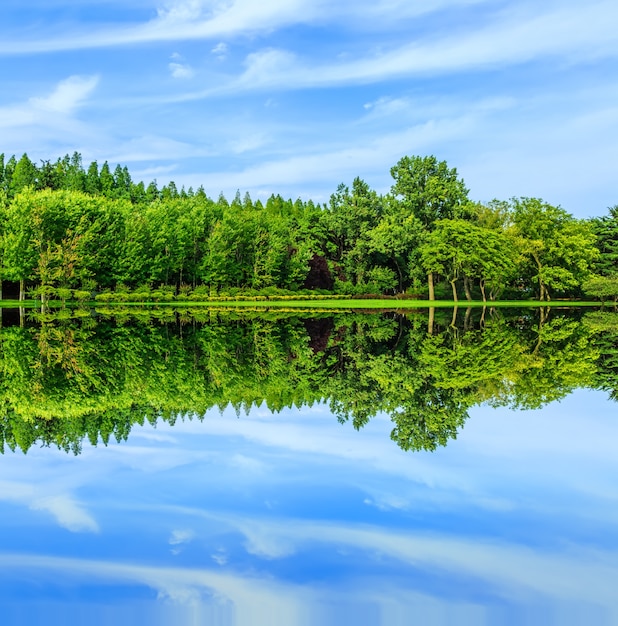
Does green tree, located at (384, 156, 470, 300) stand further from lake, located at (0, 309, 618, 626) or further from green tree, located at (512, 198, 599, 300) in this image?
lake, located at (0, 309, 618, 626)

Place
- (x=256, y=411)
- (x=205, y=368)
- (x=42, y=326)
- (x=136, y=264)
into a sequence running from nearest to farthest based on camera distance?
(x=256, y=411), (x=205, y=368), (x=42, y=326), (x=136, y=264)

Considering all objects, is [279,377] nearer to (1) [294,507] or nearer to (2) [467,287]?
(1) [294,507]

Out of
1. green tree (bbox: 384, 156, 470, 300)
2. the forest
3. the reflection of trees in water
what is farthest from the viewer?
green tree (bbox: 384, 156, 470, 300)

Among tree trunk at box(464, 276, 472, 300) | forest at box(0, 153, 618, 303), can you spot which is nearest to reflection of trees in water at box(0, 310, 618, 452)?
forest at box(0, 153, 618, 303)

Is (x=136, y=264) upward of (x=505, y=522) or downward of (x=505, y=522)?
upward

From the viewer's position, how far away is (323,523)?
5617mm

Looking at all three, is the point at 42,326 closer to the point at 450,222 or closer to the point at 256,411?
the point at 256,411

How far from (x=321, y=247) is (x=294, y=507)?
65321 millimetres

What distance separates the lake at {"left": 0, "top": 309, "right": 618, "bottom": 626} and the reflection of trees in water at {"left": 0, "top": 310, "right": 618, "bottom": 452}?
3.1 inches

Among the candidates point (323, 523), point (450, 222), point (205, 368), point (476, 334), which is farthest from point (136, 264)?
point (323, 523)

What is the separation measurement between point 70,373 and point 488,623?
1133 centimetres

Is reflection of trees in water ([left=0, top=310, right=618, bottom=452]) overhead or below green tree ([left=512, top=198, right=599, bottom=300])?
below

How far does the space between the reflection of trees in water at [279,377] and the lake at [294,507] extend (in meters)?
0.08

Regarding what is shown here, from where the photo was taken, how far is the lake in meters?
4.38
